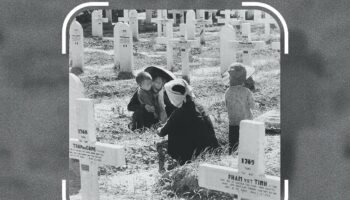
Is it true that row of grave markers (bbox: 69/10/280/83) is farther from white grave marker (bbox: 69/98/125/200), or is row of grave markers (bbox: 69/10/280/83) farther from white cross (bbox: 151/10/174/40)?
white grave marker (bbox: 69/98/125/200)

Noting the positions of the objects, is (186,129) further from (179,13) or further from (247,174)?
(179,13)

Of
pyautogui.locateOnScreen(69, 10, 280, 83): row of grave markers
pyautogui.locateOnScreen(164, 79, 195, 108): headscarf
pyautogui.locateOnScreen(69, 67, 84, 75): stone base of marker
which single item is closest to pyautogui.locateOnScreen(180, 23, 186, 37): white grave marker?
pyautogui.locateOnScreen(69, 10, 280, 83): row of grave markers

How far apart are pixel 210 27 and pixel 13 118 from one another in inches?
35.8

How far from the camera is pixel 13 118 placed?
116 inches

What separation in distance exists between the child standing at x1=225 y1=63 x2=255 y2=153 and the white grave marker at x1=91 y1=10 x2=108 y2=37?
56cm

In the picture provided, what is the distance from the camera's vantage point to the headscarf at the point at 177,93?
9.38 ft

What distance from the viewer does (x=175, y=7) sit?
283 cm

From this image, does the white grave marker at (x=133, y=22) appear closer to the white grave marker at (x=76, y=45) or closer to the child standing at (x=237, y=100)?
the white grave marker at (x=76, y=45)

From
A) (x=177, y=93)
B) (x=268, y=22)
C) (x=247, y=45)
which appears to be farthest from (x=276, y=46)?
(x=177, y=93)

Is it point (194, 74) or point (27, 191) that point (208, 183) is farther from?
point (27, 191)

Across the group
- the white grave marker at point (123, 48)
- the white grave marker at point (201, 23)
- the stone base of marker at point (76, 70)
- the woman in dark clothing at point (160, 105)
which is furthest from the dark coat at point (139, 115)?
the white grave marker at point (201, 23)

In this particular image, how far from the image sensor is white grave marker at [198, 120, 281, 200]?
268 centimetres

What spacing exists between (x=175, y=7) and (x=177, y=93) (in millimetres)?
348

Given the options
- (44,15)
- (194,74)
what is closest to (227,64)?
(194,74)
